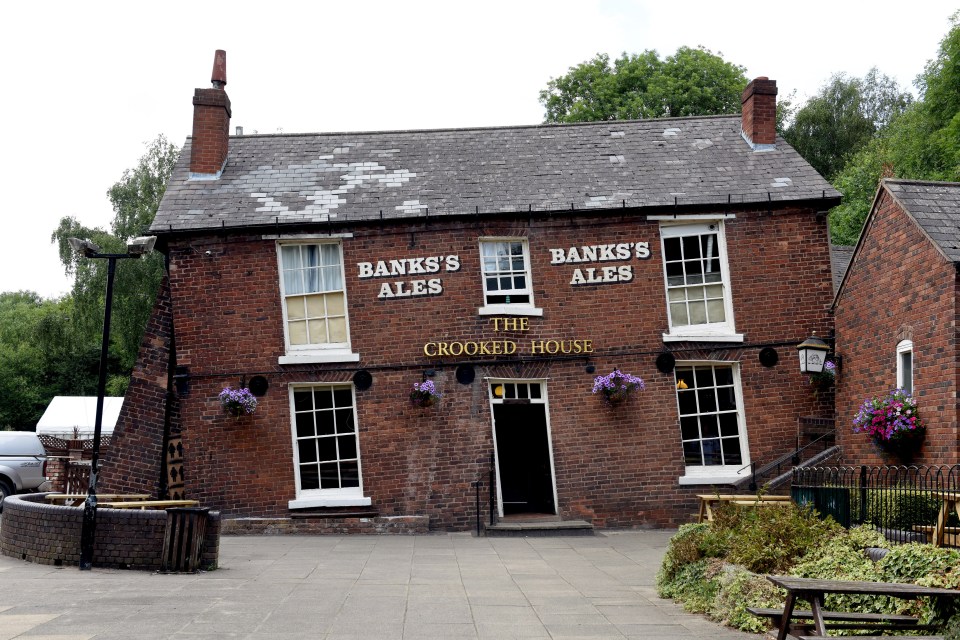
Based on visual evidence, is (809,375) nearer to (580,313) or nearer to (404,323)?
(580,313)

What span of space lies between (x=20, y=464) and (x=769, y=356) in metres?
16.6

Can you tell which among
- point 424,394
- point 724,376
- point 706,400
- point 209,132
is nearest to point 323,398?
point 424,394

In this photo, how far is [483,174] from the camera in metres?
19.1

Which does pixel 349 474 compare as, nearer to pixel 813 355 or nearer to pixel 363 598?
pixel 363 598

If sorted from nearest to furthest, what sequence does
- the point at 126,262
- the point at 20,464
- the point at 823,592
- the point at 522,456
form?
the point at 823,592 < the point at 522,456 < the point at 20,464 < the point at 126,262

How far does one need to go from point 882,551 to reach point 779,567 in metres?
1.03

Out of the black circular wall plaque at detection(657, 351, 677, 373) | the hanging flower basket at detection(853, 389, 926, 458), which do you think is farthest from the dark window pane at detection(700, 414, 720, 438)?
the hanging flower basket at detection(853, 389, 926, 458)

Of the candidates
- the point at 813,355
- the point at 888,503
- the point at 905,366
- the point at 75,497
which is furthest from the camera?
the point at 905,366

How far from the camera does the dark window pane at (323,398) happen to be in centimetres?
1791

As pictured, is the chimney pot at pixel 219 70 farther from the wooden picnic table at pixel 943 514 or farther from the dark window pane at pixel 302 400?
the wooden picnic table at pixel 943 514

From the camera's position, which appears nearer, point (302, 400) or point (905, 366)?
point (905, 366)

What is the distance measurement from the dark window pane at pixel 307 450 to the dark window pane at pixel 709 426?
280 inches

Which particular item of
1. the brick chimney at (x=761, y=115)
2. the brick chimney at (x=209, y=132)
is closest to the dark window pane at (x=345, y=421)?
the brick chimney at (x=209, y=132)

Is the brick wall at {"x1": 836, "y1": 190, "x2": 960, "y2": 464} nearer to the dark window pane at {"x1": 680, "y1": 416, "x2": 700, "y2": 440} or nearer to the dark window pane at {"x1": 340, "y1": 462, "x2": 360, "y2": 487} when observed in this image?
the dark window pane at {"x1": 680, "y1": 416, "x2": 700, "y2": 440}
